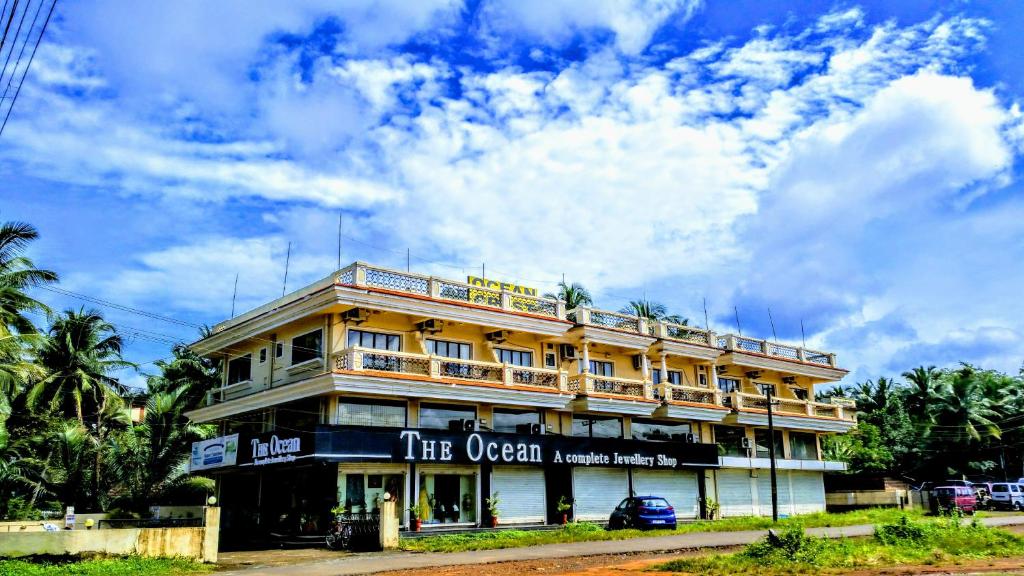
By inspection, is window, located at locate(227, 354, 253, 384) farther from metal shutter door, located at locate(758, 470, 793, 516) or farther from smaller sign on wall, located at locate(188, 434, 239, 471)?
metal shutter door, located at locate(758, 470, 793, 516)

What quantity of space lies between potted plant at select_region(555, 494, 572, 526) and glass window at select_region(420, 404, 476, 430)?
17.7 ft

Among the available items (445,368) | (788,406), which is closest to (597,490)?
(445,368)

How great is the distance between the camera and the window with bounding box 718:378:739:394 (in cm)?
4372

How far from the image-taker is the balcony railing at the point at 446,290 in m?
29.6

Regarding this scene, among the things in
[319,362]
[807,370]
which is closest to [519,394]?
[319,362]

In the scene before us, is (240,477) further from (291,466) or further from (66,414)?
(66,414)

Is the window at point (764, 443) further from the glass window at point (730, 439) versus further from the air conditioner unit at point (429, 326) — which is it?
the air conditioner unit at point (429, 326)

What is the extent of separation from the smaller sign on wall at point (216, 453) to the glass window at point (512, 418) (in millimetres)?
10078

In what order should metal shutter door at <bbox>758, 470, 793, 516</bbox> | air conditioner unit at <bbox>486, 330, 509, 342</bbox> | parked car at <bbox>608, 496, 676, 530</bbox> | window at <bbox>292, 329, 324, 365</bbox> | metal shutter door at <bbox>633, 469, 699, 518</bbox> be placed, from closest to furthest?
window at <bbox>292, 329, 324, 365</bbox>
parked car at <bbox>608, 496, 676, 530</bbox>
air conditioner unit at <bbox>486, 330, 509, 342</bbox>
metal shutter door at <bbox>633, 469, 699, 518</bbox>
metal shutter door at <bbox>758, 470, 793, 516</bbox>

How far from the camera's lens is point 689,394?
39.7 metres

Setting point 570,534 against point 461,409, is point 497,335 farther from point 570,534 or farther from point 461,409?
point 570,534

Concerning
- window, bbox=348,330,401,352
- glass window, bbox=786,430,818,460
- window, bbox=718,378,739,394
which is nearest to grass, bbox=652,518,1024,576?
window, bbox=348,330,401,352

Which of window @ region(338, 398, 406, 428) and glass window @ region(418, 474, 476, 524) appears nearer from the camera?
window @ region(338, 398, 406, 428)

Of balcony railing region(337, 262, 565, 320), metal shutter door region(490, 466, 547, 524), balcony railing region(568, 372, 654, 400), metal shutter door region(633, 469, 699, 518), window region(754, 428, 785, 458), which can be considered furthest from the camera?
window region(754, 428, 785, 458)
